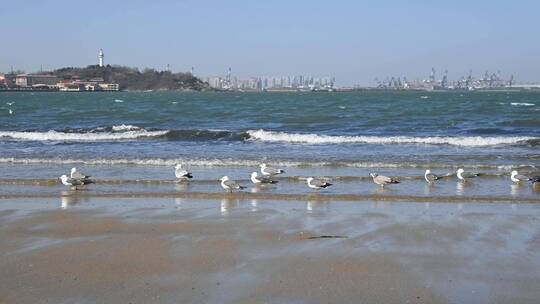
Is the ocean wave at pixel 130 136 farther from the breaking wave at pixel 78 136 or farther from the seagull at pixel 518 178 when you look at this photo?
the seagull at pixel 518 178

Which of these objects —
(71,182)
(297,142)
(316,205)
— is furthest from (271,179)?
(297,142)

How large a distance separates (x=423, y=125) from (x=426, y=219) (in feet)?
78.9

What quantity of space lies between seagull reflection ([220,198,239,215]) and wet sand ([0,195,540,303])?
0.11 ft

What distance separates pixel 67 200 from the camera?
38.3 ft

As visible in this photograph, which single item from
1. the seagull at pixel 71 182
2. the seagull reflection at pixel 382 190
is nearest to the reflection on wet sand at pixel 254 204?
the seagull reflection at pixel 382 190

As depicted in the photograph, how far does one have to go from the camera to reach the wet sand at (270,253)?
6133 mm

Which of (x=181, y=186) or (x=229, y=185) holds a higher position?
(x=229, y=185)

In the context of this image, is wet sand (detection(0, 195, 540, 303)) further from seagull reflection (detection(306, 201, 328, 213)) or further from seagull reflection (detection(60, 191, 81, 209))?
seagull reflection (detection(60, 191, 81, 209))

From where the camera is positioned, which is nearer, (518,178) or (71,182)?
(71,182)

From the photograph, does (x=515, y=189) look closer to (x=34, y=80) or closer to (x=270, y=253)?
(x=270, y=253)

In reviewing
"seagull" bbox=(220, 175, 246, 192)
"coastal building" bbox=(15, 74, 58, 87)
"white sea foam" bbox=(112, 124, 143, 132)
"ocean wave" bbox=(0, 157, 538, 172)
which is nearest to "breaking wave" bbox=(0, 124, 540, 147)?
"white sea foam" bbox=(112, 124, 143, 132)

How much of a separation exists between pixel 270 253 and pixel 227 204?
3.76 meters

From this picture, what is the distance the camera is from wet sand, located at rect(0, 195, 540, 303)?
6.13 m

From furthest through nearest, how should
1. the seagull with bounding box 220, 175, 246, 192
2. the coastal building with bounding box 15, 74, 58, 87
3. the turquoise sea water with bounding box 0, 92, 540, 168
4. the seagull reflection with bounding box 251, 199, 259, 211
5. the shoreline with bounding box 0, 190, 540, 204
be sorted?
the coastal building with bounding box 15, 74, 58, 87, the turquoise sea water with bounding box 0, 92, 540, 168, the seagull with bounding box 220, 175, 246, 192, the shoreline with bounding box 0, 190, 540, 204, the seagull reflection with bounding box 251, 199, 259, 211
